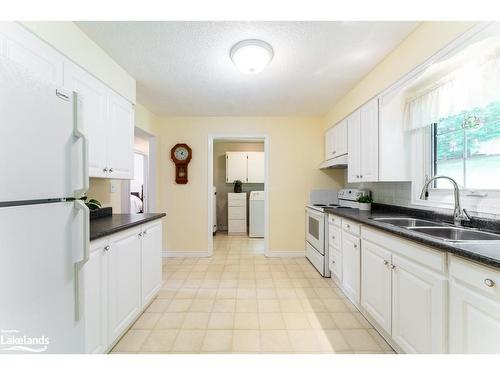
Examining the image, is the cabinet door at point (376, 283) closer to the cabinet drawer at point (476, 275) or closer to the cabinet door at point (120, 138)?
the cabinet drawer at point (476, 275)

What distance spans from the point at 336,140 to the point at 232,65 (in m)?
1.80

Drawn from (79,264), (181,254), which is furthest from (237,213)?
(79,264)

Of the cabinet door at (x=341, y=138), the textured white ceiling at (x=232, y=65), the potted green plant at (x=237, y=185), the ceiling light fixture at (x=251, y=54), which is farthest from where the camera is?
the potted green plant at (x=237, y=185)

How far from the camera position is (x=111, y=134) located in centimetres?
198

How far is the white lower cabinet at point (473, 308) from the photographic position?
894 mm

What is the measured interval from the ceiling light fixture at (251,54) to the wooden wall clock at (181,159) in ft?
6.69

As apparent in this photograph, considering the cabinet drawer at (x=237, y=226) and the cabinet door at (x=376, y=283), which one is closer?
the cabinet door at (x=376, y=283)

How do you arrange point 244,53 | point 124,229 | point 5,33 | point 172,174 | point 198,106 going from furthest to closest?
point 172,174, point 198,106, point 244,53, point 124,229, point 5,33

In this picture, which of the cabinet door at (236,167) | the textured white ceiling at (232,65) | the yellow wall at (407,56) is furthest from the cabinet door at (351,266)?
the cabinet door at (236,167)

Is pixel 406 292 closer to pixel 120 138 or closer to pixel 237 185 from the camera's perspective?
pixel 120 138

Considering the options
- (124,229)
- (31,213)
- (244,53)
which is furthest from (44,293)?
(244,53)

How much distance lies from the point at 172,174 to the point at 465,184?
360 centimetres
